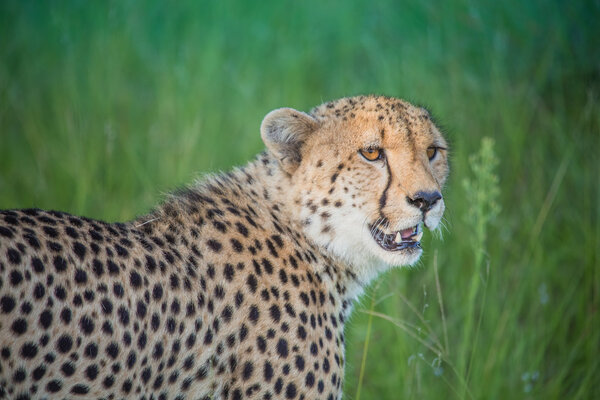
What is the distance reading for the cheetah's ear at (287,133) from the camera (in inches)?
120

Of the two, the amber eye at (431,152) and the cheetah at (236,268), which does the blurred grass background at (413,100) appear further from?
the cheetah at (236,268)

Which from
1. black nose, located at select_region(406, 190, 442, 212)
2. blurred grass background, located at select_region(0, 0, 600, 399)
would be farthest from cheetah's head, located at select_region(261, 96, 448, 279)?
blurred grass background, located at select_region(0, 0, 600, 399)

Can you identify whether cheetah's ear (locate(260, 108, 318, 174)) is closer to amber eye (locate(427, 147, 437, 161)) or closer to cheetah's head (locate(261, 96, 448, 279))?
cheetah's head (locate(261, 96, 448, 279))

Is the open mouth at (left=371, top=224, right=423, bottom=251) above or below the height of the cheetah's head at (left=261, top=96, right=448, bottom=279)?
below

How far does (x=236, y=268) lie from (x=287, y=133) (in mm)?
665

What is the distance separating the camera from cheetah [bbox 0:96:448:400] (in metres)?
2.19

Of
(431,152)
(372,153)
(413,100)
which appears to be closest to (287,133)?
(372,153)

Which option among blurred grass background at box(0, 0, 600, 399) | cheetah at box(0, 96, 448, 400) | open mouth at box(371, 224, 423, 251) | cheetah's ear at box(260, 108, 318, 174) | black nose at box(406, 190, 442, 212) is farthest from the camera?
blurred grass background at box(0, 0, 600, 399)

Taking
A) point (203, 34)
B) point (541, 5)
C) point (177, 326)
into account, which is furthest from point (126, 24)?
point (177, 326)

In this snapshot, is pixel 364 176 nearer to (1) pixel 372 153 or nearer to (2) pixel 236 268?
(1) pixel 372 153

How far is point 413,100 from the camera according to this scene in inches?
201

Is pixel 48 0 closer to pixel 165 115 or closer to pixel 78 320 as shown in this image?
pixel 165 115

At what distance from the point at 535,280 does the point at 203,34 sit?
3729mm

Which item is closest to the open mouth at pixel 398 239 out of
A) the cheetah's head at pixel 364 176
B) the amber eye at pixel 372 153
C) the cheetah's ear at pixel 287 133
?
the cheetah's head at pixel 364 176
